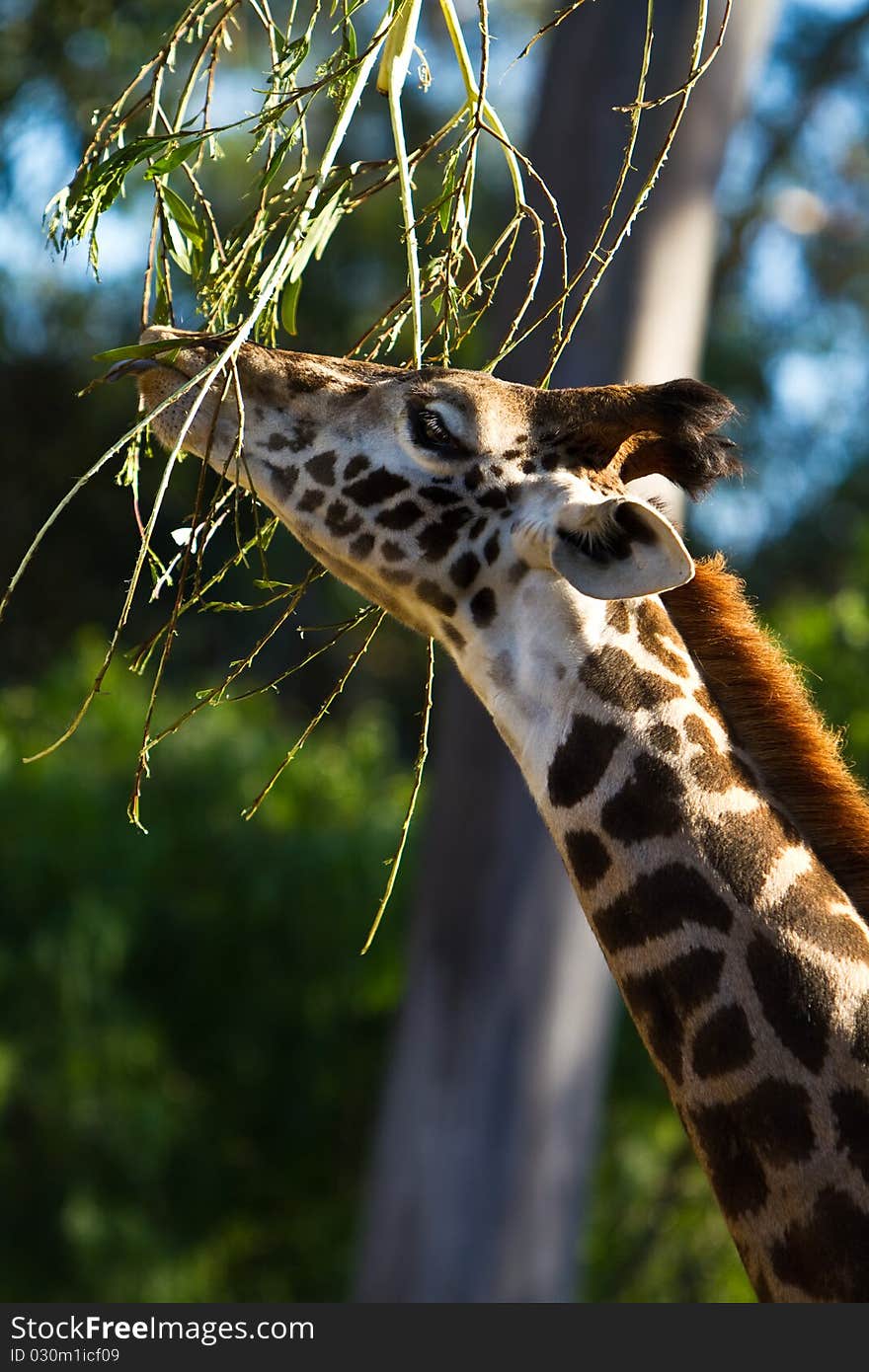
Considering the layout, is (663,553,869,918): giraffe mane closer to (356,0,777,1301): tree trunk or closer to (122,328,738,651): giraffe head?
(122,328,738,651): giraffe head

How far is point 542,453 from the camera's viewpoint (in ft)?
7.30

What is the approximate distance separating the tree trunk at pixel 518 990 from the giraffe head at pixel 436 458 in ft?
13.6

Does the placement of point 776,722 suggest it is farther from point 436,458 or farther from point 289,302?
point 289,302

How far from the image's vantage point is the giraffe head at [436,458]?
2.19 meters

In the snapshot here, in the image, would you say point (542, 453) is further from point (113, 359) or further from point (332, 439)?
point (113, 359)

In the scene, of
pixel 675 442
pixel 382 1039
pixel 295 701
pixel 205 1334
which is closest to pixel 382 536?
pixel 675 442

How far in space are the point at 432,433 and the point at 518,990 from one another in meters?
4.62

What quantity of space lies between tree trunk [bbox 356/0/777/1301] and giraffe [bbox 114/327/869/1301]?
4.16 metres

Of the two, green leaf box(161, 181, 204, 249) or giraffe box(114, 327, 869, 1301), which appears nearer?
giraffe box(114, 327, 869, 1301)

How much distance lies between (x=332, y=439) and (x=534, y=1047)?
4.71 m

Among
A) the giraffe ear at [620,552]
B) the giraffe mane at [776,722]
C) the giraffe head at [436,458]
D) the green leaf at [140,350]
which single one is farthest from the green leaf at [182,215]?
the giraffe mane at [776,722]

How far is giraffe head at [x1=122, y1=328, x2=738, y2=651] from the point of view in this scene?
2.19 meters

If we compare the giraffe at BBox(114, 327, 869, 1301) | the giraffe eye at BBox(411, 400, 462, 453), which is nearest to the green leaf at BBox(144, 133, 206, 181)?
the giraffe at BBox(114, 327, 869, 1301)

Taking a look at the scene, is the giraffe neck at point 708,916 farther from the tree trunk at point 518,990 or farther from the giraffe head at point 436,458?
the tree trunk at point 518,990
